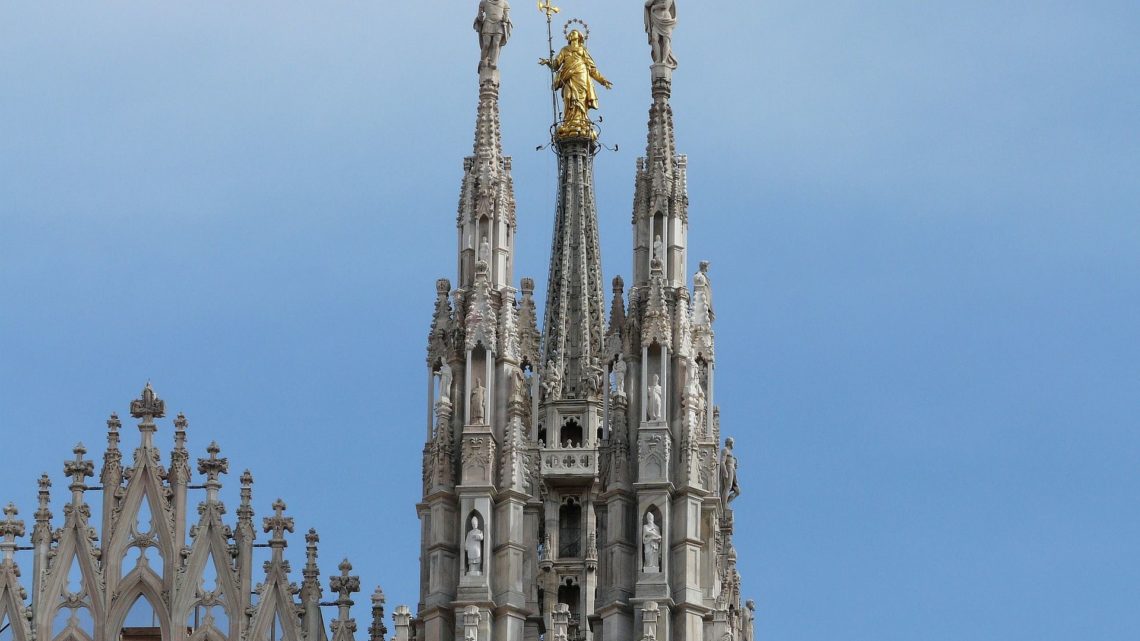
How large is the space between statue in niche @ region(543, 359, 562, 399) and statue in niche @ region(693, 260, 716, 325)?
16.7ft

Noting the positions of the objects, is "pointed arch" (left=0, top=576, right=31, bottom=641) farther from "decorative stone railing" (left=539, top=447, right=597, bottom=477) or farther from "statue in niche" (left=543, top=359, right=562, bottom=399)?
"statue in niche" (left=543, top=359, right=562, bottom=399)

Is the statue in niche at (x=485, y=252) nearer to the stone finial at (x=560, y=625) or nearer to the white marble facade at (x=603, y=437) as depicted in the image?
the white marble facade at (x=603, y=437)

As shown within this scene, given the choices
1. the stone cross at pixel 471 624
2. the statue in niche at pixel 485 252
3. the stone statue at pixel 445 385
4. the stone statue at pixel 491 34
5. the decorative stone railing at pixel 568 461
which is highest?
the stone statue at pixel 491 34

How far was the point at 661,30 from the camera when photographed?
55312 mm

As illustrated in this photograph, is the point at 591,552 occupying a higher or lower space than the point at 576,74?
lower

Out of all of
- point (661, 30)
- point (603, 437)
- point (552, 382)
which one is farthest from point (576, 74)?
point (603, 437)

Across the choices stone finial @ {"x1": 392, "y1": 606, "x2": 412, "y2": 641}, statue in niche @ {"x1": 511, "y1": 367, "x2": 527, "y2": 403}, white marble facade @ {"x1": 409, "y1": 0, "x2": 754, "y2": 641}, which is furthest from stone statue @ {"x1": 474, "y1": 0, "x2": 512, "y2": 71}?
stone finial @ {"x1": 392, "y1": 606, "x2": 412, "y2": 641}

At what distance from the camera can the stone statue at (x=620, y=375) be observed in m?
52.8

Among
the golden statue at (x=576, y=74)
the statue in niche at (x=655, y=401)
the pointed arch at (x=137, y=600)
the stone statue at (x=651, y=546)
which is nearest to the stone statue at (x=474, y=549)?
the stone statue at (x=651, y=546)

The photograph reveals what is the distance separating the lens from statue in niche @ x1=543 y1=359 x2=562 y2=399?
201 ft

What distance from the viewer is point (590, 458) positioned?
57.3 metres

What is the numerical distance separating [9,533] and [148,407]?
250 centimetres

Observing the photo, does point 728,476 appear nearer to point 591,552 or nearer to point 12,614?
point 591,552

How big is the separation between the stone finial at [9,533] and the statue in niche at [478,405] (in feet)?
19.9
